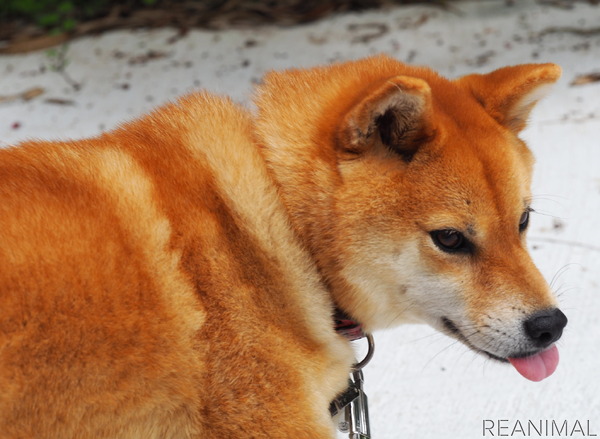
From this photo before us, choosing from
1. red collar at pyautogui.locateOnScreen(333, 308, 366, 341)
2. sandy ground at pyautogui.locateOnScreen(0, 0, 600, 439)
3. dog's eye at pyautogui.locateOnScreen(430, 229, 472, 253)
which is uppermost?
dog's eye at pyautogui.locateOnScreen(430, 229, 472, 253)

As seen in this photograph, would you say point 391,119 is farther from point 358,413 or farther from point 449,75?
point 449,75

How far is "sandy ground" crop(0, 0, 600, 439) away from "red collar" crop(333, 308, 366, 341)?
0.66 meters

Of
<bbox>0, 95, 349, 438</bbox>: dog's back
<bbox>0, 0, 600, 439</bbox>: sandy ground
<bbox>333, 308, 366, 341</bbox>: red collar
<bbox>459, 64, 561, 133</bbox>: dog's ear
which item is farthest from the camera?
<bbox>0, 0, 600, 439</bbox>: sandy ground

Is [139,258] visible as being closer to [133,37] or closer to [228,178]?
[228,178]

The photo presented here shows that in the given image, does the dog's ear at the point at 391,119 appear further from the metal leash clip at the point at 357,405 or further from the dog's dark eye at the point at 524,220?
the metal leash clip at the point at 357,405

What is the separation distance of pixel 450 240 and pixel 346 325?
401mm

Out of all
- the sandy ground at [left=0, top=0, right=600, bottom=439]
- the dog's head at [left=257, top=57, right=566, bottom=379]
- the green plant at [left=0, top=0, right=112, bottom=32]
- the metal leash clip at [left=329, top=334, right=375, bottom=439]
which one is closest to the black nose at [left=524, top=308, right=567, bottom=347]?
the dog's head at [left=257, top=57, right=566, bottom=379]

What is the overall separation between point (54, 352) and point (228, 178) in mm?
666

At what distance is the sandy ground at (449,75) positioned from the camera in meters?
2.87

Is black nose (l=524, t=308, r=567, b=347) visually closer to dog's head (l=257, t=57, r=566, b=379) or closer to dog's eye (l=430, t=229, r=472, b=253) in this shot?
dog's head (l=257, t=57, r=566, b=379)

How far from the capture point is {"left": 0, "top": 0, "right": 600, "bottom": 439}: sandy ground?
287 cm

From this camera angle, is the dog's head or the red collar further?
the red collar

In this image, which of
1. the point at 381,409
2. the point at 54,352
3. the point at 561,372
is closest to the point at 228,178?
the point at 54,352

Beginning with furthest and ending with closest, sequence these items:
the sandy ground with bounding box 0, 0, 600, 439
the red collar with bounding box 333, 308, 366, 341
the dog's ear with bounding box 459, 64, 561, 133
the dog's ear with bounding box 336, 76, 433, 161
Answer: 1. the sandy ground with bounding box 0, 0, 600, 439
2. the dog's ear with bounding box 459, 64, 561, 133
3. the red collar with bounding box 333, 308, 366, 341
4. the dog's ear with bounding box 336, 76, 433, 161
